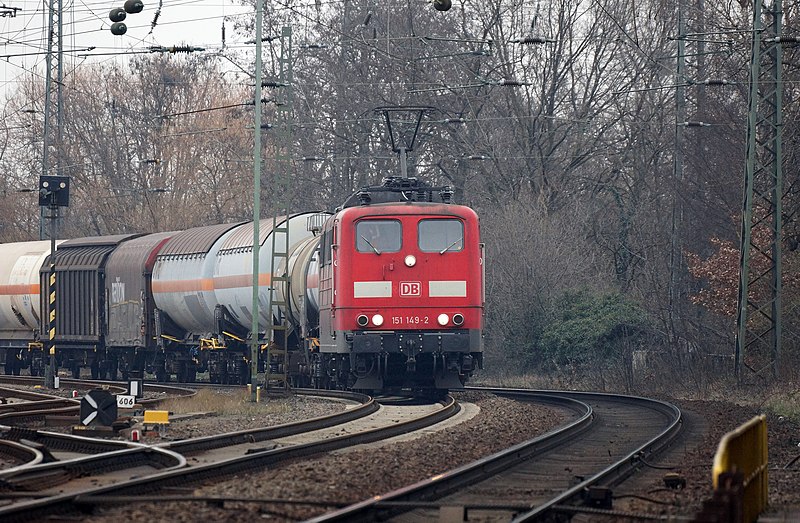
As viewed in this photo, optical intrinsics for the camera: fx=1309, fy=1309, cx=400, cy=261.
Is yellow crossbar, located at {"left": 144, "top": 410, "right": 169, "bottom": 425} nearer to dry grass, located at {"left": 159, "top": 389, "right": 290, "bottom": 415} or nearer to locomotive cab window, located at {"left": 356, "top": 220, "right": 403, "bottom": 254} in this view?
dry grass, located at {"left": 159, "top": 389, "right": 290, "bottom": 415}

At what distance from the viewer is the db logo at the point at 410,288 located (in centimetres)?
2222

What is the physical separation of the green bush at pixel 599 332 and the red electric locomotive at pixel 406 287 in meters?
11.6

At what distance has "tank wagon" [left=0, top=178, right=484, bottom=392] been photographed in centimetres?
2217

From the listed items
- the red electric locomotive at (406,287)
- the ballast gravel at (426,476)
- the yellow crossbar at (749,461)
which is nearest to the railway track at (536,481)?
the ballast gravel at (426,476)

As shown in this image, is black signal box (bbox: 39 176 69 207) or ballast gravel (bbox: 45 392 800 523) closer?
ballast gravel (bbox: 45 392 800 523)

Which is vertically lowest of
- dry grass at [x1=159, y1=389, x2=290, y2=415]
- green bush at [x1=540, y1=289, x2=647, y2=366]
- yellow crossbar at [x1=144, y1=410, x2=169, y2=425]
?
dry grass at [x1=159, y1=389, x2=290, y2=415]

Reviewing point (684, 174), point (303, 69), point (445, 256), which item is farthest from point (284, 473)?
point (303, 69)

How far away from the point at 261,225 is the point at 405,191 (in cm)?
653

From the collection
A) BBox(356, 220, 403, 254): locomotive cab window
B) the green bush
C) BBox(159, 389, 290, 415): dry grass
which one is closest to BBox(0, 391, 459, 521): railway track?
BBox(159, 389, 290, 415): dry grass

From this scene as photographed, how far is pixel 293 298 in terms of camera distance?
2772 cm

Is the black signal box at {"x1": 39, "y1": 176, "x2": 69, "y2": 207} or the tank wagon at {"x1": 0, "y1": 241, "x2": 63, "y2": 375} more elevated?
the black signal box at {"x1": 39, "y1": 176, "x2": 69, "y2": 207}

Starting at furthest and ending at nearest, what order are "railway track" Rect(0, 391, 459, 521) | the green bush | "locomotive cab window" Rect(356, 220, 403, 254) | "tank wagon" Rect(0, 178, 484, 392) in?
the green bush
"locomotive cab window" Rect(356, 220, 403, 254)
"tank wagon" Rect(0, 178, 484, 392)
"railway track" Rect(0, 391, 459, 521)

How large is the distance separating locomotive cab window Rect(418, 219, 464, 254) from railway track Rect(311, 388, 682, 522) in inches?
181

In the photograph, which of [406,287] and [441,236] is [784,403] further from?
[406,287]
